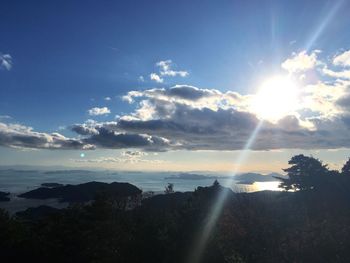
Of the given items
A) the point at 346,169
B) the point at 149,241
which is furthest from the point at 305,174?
the point at 149,241

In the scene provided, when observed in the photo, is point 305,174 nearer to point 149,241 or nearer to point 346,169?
point 346,169

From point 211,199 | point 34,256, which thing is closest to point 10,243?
point 34,256

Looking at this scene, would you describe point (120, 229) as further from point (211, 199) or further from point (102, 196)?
point (211, 199)

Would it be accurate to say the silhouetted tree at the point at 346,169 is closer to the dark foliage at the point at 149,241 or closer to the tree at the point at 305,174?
the tree at the point at 305,174

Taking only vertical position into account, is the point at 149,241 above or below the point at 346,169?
below

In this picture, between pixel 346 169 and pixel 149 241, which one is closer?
pixel 149 241

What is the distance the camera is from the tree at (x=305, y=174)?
318 feet

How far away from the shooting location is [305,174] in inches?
3905

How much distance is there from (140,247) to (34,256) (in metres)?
12.8

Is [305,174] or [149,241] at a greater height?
[305,174]

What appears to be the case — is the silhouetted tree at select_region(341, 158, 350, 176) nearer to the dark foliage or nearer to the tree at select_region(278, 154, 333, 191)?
the tree at select_region(278, 154, 333, 191)

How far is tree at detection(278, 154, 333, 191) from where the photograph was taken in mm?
97000

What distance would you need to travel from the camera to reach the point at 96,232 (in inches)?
1927

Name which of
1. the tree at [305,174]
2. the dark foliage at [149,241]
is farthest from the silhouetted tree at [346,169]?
the dark foliage at [149,241]
